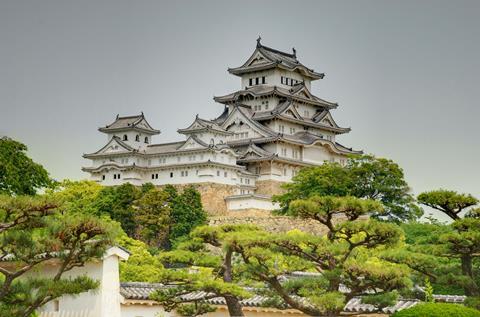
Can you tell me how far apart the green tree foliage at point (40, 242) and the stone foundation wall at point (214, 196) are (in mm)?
42497

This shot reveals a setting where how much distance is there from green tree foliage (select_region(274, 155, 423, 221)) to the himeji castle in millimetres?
6336

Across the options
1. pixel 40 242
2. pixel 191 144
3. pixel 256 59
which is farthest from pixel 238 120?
pixel 40 242

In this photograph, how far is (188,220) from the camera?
54.8 metres

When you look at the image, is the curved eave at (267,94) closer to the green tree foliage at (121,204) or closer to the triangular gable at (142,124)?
the triangular gable at (142,124)

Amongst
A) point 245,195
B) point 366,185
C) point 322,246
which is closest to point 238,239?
point 322,246

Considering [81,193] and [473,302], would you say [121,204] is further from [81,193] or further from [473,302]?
[473,302]

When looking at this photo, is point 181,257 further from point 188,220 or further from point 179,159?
point 179,159

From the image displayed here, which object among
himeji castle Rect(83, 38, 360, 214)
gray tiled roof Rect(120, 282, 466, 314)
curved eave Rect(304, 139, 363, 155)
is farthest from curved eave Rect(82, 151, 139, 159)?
gray tiled roof Rect(120, 282, 466, 314)

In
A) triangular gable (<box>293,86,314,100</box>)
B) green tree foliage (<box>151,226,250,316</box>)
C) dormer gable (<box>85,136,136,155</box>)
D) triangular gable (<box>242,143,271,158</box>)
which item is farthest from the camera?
triangular gable (<box>293,86,314,100</box>)

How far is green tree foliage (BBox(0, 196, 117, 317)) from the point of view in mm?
15539

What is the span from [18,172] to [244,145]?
2990cm

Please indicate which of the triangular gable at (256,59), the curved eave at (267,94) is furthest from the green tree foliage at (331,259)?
Result: the triangular gable at (256,59)

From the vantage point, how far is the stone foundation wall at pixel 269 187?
6259cm

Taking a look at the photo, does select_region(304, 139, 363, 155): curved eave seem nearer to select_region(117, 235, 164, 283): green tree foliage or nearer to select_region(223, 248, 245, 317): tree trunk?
select_region(117, 235, 164, 283): green tree foliage
